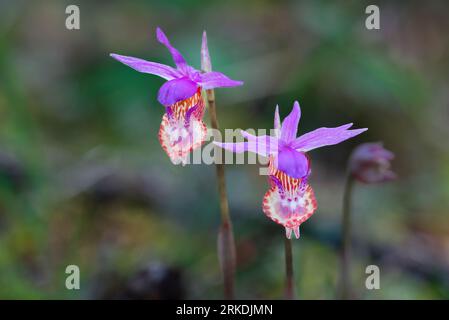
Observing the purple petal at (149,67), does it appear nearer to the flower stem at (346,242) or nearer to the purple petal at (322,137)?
the purple petal at (322,137)

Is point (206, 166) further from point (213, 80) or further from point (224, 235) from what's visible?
point (213, 80)

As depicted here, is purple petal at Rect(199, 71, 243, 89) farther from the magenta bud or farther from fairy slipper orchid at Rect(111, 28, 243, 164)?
the magenta bud

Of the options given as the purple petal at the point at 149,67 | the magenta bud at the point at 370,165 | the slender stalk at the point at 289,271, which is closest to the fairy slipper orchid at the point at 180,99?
the purple petal at the point at 149,67

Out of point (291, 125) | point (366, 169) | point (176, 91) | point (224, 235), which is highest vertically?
point (176, 91)

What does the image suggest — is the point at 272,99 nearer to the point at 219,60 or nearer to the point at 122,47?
the point at 219,60

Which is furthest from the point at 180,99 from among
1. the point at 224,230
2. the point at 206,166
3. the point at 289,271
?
the point at 206,166
